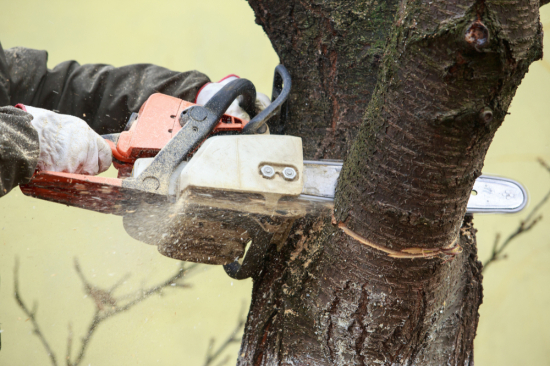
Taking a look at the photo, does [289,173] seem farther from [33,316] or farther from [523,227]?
[523,227]

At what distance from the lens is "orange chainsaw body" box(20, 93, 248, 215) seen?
1.04 metres

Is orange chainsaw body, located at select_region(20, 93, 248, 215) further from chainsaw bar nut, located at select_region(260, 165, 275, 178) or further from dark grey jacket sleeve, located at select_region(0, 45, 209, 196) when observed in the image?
dark grey jacket sleeve, located at select_region(0, 45, 209, 196)

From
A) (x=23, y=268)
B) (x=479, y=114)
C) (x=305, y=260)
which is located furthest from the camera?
(x=23, y=268)

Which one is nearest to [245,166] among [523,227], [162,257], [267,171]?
[267,171]

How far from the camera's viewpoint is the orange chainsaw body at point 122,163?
104 centimetres

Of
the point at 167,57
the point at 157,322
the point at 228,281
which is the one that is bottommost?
the point at 157,322

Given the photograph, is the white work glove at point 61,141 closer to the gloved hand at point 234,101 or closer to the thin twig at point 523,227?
the gloved hand at point 234,101

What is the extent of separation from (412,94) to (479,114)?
118 mm

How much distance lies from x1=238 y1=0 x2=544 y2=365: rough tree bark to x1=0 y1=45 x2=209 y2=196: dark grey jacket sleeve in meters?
0.63

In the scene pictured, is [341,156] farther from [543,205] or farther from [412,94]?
[543,205]

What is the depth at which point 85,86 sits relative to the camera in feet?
5.61

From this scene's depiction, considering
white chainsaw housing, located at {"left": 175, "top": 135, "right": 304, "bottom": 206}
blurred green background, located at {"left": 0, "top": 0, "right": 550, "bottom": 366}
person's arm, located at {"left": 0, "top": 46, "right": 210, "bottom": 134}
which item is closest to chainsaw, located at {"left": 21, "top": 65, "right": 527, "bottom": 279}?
white chainsaw housing, located at {"left": 175, "top": 135, "right": 304, "bottom": 206}

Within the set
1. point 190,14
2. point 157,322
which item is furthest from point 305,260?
point 190,14

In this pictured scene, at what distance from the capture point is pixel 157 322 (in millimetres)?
2686
